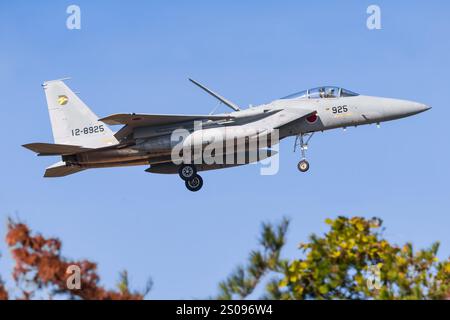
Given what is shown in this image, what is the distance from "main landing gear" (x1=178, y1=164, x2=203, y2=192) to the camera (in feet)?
85.6

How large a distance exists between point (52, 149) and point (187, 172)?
404 cm

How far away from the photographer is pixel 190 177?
26.1 m

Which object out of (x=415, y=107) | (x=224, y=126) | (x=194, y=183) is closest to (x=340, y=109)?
(x=415, y=107)

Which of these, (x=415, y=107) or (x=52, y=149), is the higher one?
(x=415, y=107)

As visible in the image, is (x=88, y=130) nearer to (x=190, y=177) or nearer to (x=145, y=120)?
(x=145, y=120)

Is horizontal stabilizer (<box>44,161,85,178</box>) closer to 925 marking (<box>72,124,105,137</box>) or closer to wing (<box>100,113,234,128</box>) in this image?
925 marking (<box>72,124,105,137</box>)

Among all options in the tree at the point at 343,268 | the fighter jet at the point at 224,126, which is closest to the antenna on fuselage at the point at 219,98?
the fighter jet at the point at 224,126

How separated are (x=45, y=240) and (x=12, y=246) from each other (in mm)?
460

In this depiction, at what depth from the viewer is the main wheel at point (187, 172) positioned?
2608 centimetres

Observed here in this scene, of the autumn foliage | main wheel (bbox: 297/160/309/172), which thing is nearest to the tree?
the autumn foliage

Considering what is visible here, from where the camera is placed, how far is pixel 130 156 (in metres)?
26.1
